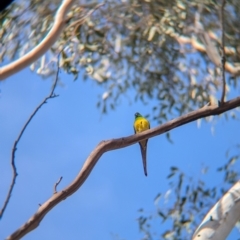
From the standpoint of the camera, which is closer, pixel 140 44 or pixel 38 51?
pixel 38 51

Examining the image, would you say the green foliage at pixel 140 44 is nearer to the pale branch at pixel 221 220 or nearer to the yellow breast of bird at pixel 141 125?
the yellow breast of bird at pixel 141 125

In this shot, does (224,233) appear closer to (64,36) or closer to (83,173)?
(83,173)

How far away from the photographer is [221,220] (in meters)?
1.92

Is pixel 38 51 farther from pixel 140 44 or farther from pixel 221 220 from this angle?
pixel 140 44

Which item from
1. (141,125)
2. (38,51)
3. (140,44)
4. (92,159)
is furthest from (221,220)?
(140,44)

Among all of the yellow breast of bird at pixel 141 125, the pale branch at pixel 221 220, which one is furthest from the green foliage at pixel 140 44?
the pale branch at pixel 221 220

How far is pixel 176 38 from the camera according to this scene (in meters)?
3.18

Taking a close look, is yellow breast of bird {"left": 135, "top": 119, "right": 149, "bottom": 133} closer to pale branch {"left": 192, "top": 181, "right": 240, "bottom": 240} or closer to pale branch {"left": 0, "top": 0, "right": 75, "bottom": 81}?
pale branch {"left": 192, "top": 181, "right": 240, "bottom": 240}

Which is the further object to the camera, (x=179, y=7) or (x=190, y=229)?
(x=179, y=7)

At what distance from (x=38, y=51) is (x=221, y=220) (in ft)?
2.63

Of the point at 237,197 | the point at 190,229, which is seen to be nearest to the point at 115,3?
the point at 190,229

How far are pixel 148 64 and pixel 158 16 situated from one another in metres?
0.28

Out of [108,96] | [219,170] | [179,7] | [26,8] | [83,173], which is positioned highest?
[83,173]

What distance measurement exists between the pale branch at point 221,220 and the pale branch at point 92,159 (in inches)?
14.0
